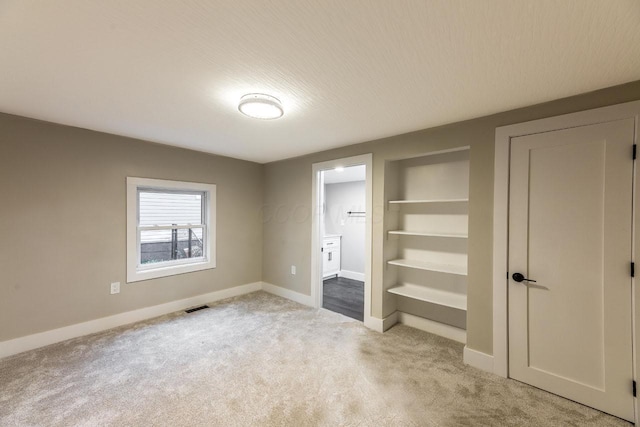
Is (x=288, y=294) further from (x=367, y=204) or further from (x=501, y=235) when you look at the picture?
(x=501, y=235)

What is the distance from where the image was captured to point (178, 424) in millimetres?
1699

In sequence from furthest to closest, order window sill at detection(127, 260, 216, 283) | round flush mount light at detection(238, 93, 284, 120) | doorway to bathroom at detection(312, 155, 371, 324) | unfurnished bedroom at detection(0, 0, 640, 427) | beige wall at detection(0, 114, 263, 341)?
doorway to bathroom at detection(312, 155, 371, 324) → window sill at detection(127, 260, 216, 283) → beige wall at detection(0, 114, 263, 341) → round flush mount light at detection(238, 93, 284, 120) → unfurnished bedroom at detection(0, 0, 640, 427)

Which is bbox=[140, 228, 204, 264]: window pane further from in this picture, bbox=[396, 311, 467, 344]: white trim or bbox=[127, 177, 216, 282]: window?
bbox=[396, 311, 467, 344]: white trim

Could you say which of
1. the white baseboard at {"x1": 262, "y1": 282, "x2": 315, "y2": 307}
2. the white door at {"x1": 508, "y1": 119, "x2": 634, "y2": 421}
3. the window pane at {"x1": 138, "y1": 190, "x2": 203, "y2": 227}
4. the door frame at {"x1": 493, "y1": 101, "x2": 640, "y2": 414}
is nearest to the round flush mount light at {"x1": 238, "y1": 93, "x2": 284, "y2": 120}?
the door frame at {"x1": 493, "y1": 101, "x2": 640, "y2": 414}

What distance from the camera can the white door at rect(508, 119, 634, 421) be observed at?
5.91 ft

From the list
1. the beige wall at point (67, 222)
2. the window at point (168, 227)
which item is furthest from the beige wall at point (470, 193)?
the beige wall at point (67, 222)

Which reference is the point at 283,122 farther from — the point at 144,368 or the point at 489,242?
the point at 144,368

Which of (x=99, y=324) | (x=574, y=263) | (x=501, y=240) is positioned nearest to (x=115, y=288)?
(x=99, y=324)

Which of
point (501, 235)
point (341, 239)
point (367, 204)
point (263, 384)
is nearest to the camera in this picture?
point (263, 384)

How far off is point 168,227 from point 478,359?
4.08 metres

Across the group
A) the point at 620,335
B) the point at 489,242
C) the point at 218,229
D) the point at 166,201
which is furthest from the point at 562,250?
the point at 166,201

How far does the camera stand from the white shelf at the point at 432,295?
2.75m

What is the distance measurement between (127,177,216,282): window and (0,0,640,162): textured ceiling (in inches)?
51.6

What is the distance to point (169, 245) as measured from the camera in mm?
3809
